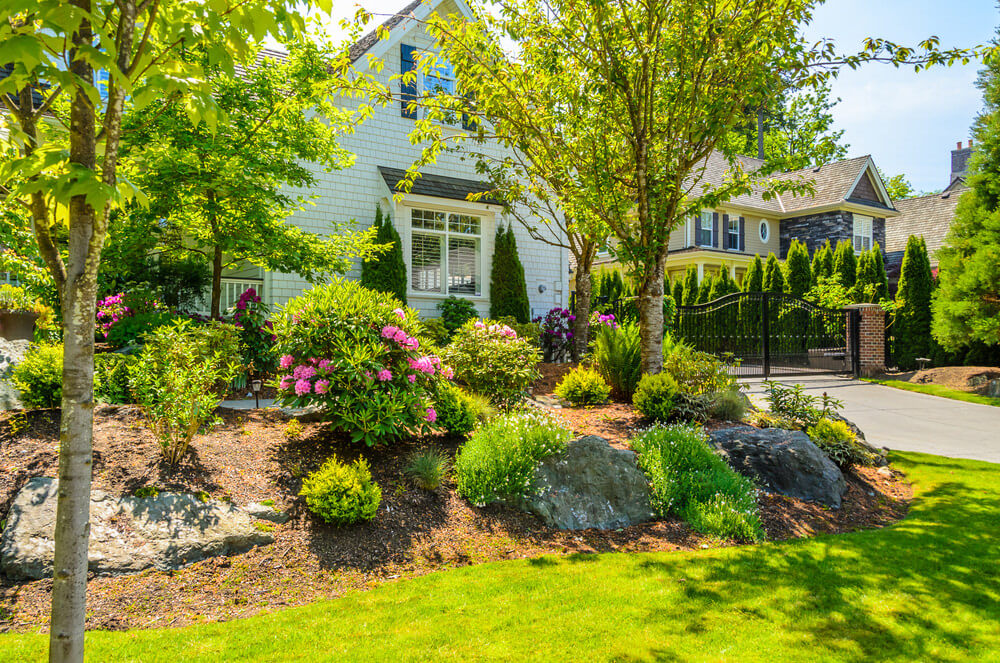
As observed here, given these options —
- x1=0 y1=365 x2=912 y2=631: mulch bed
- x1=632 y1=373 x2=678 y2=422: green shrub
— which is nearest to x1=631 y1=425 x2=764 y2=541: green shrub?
x1=0 y1=365 x2=912 y2=631: mulch bed

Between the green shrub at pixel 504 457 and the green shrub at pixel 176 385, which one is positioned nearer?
the green shrub at pixel 176 385

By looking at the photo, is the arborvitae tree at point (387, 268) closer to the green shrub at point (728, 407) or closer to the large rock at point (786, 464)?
the green shrub at point (728, 407)

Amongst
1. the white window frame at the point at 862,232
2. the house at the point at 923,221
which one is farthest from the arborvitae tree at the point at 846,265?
the house at the point at 923,221

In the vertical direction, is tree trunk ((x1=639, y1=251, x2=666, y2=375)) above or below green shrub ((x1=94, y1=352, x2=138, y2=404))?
above

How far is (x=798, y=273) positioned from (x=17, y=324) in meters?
21.2

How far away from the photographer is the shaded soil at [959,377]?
1310 cm

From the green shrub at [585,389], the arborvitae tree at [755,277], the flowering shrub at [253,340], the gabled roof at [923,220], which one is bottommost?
the green shrub at [585,389]

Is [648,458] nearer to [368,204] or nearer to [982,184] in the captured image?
[368,204]

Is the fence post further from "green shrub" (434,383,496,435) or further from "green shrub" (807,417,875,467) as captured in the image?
"green shrub" (434,383,496,435)

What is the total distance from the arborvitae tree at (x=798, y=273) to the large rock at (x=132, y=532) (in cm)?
2022

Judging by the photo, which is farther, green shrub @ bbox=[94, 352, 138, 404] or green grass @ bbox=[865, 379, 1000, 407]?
green grass @ bbox=[865, 379, 1000, 407]

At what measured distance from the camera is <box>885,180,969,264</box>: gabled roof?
28.2 m

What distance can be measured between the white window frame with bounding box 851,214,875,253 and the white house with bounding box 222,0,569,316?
19532 mm

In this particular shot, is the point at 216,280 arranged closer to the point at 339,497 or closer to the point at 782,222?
the point at 339,497
